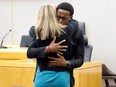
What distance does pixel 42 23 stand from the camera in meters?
1.91

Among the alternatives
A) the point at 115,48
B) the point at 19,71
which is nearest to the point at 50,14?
the point at 19,71

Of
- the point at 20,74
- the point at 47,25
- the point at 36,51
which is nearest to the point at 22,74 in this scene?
the point at 20,74

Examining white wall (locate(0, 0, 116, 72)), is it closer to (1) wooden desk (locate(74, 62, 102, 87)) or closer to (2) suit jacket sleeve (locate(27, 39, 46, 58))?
(1) wooden desk (locate(74, 62, 102, 87))

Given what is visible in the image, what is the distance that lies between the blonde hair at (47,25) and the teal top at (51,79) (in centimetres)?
23

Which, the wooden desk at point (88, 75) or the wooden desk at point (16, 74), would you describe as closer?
the wooden desk at point (88, 75)

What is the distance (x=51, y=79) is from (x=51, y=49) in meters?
0.19

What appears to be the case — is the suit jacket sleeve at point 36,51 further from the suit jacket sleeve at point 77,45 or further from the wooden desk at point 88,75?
the wooden desk at point 88,75

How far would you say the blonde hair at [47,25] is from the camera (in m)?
1.90

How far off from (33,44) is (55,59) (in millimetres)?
199

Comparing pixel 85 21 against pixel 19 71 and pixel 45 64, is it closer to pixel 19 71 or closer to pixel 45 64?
pixel 19 71

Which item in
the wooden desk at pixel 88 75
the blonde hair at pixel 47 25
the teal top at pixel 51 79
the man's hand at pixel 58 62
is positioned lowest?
the wooden desk at pixel 88 75

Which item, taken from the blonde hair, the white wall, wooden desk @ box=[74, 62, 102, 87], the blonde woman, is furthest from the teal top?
the white wall

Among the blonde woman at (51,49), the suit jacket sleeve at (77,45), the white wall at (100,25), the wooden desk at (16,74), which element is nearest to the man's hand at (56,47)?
the blonde woman at (51,49)

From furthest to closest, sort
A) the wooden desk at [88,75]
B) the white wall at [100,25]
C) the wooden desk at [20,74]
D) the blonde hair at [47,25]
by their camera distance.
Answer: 1. the white wall at [100,25]
2. the wooden desk at [20,74]
3. the wooden desk at [88,75]
4. the blonde hair at [47,25]
